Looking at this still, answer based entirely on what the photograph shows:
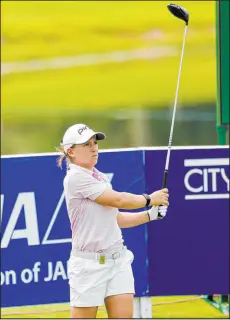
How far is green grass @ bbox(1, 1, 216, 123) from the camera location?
77.3 ft

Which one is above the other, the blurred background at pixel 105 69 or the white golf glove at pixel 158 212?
the blurred background at pixel 105 69

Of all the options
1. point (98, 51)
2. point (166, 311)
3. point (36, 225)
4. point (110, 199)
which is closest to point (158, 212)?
point (110, 199)

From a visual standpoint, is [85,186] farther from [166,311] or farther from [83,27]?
[83,27]

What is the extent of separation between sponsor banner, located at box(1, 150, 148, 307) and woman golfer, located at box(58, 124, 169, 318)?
7.11ft

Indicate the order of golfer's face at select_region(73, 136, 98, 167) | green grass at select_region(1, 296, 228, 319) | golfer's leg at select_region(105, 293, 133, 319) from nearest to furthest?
golfer's leg at select_region(105, 293, 133, 319)
golfer's face at select_region(73, 136, 98, 167)
green grass at select_region(1, 296, 228, 319)

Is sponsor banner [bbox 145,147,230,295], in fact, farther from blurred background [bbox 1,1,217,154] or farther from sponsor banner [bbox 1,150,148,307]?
blurred background [bbox 1,1,217,154]

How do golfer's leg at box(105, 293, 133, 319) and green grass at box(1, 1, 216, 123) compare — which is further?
green grass at box(1, 1, 216, 123)

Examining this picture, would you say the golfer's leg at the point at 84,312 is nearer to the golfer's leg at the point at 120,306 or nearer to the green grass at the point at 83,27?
the golfer's leg at the point at 120,306

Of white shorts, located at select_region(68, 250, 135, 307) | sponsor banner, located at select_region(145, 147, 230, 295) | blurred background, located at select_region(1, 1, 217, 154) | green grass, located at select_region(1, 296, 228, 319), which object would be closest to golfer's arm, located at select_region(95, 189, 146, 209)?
white shorts, located at select_region(68, 250, 135, 307)

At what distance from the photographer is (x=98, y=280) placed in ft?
22.3

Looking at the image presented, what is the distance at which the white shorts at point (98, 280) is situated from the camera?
22.3 ft

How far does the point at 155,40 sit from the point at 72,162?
17.8 meters

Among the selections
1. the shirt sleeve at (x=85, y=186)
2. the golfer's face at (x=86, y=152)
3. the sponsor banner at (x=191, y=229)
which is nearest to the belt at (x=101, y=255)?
the shirt sleeve at (x=85, y=186)

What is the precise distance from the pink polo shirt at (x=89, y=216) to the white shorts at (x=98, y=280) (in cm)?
10
